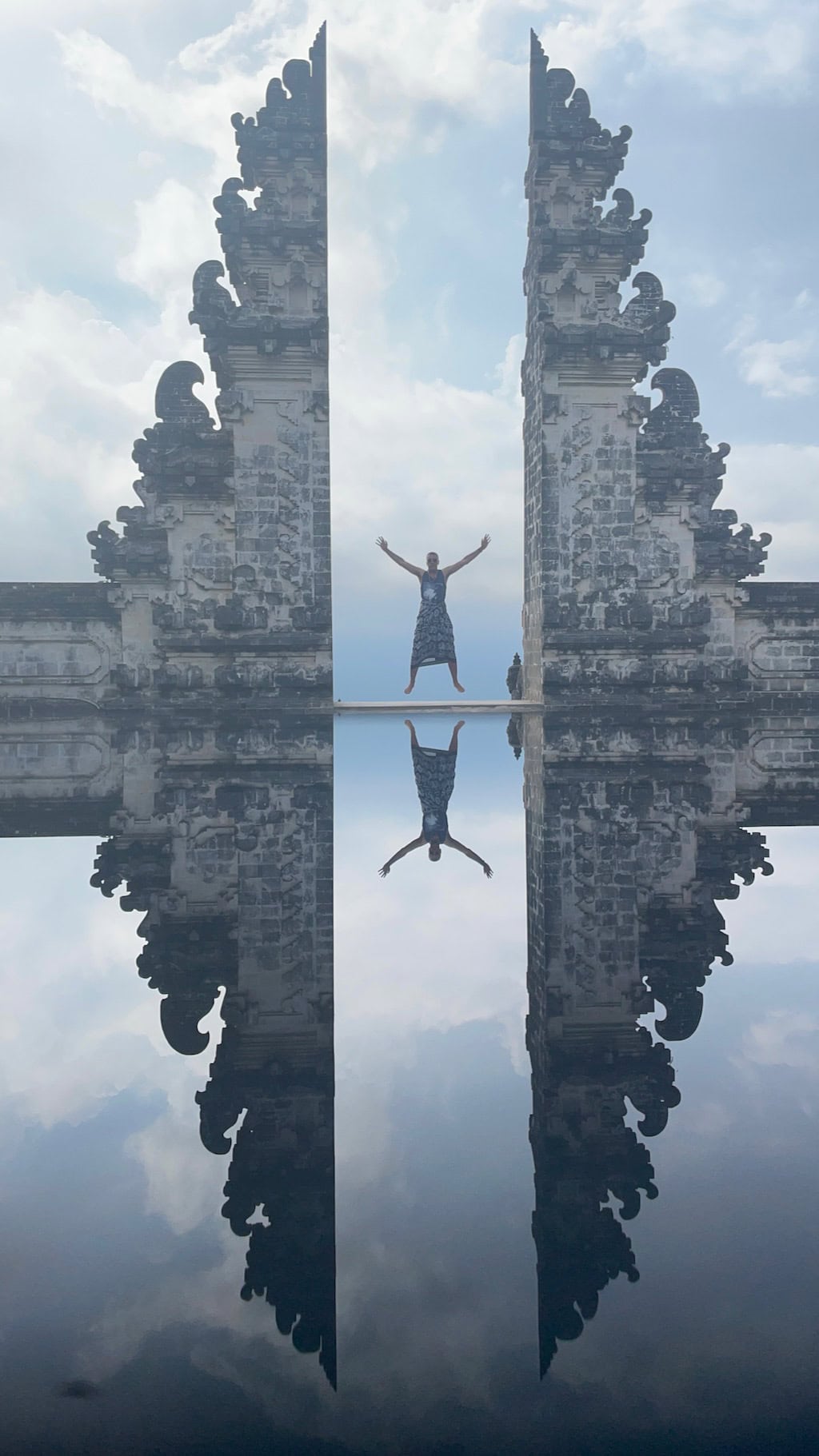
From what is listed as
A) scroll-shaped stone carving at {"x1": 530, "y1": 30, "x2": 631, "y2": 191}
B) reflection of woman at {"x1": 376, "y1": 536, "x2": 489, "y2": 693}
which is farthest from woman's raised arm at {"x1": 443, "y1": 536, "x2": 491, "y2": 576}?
scroll-shaped stone carving at {"x1": 530, "y1": 30, "x2": 631, "y2": 191}

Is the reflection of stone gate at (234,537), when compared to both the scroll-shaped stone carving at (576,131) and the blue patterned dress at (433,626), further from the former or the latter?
the scroll-shaped stone carving at (576,131)

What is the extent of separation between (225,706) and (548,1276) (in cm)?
1427

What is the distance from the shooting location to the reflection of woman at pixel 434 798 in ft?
23.0

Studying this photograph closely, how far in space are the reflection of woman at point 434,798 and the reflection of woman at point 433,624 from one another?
1527 mm

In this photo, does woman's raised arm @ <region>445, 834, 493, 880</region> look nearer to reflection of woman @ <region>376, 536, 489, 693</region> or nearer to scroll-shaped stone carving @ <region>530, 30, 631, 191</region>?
reflection of woman @ <region>376, 536, 489, 693</region>

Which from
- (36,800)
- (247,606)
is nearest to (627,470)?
(247,606)

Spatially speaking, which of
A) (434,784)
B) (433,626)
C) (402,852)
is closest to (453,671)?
(433,626)

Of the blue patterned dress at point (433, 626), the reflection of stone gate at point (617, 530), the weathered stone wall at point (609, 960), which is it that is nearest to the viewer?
the weathered stone wall at point (609, 960)

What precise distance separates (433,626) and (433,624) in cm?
4

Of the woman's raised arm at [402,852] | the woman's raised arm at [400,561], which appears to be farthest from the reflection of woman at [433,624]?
the woman's raised arm at [402,852]

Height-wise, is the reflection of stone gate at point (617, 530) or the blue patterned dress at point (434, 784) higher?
the reflection of stone gate at point (617, 530)

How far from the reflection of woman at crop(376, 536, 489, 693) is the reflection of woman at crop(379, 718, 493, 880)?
1.53 metres

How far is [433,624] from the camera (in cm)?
1728

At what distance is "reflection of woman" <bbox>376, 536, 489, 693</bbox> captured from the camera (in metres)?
17.2
